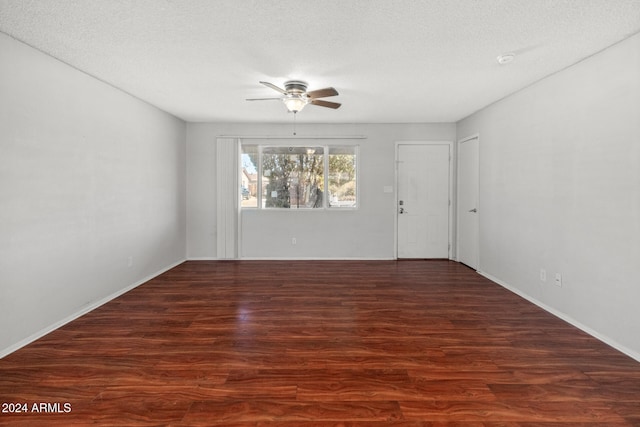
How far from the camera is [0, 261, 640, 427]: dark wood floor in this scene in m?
1.74

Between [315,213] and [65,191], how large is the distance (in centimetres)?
356

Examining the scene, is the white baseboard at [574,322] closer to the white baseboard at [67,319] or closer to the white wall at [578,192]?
the white wall at [578,192]

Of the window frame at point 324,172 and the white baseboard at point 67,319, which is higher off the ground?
the window frame at point 324,172

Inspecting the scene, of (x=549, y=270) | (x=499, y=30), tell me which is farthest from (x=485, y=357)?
(x=499, y=30)

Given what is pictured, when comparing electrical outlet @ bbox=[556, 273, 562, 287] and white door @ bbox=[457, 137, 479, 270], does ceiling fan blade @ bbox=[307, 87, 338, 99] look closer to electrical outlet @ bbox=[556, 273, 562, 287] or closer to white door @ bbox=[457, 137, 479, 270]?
white door @ bbox=[457, 137, 479, 270]

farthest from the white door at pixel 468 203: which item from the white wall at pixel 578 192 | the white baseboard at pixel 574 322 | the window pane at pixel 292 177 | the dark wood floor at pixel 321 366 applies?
the window pane at pixel 292 177

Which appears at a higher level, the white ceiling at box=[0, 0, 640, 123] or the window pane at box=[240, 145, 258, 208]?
the white ceiling at box=[0, 0, 640, 123]

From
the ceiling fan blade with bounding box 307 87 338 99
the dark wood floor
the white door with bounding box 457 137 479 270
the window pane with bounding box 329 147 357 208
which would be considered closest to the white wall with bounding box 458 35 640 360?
the dark wood floor

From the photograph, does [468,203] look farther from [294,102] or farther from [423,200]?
[294,102]

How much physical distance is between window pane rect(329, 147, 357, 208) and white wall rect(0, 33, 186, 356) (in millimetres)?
2829

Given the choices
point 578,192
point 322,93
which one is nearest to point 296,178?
point 322,93

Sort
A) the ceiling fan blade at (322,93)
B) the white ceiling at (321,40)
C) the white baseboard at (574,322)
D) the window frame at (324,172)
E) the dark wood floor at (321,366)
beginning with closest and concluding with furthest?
1. the dark wood floor at (321,366)
2. the white ceiling at (321,40)
3. the white baseboard at (574,322)
4. the ceiling fan blade at (322,93)
5. the window frame at (324,172)

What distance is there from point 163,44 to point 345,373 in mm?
2870

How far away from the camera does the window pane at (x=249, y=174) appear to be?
5715mm
